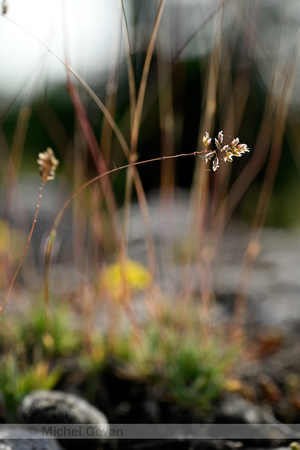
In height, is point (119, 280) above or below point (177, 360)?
above

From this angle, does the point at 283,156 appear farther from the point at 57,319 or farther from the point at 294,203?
the point at 57,319

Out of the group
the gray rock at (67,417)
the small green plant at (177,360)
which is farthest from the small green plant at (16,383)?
the small green plant at (177,360)

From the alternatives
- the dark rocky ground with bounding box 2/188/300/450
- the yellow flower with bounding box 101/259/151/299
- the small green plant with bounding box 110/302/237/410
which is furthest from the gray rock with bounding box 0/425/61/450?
the yellow flower with bounding box 101/259/151/299

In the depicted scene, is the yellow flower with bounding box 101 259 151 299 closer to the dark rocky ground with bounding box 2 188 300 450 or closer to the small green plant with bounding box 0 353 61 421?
the dark rocky ground with bounding box 2 188 300 450

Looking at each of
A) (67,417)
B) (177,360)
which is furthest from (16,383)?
(177,360)

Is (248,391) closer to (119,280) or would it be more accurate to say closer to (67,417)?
(67,417)

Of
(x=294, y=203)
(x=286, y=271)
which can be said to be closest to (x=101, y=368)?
(x=286, y=271)
